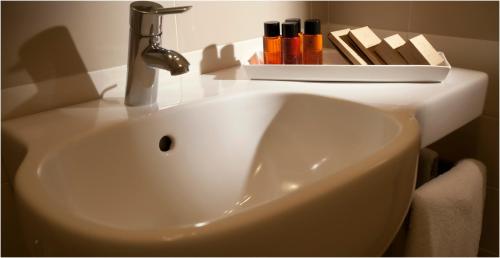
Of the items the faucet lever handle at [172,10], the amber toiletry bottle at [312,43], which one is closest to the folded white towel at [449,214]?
the amber toiletry bottle at [312,43]

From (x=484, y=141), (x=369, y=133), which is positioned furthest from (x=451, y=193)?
(x=484, y=141)

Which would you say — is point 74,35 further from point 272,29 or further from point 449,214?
point 449,214

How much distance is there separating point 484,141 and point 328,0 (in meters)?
0.47

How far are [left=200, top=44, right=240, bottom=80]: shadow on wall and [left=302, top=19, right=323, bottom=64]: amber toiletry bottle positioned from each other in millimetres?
144

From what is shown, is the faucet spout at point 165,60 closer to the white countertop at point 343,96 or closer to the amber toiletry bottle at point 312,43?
the white countertop at point 343,96

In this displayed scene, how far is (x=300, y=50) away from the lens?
36.1 inches

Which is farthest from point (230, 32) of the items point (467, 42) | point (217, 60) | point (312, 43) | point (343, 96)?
point (467, 42)

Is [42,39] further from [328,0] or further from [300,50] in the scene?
[328,0]

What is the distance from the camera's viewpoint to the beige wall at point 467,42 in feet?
3.04

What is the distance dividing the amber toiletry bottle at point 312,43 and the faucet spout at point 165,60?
31cm

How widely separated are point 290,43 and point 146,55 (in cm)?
30

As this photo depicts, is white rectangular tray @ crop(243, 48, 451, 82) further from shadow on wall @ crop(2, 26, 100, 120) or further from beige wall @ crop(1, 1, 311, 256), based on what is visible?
shadow on wall @ crop(2, 26, 100, 120)

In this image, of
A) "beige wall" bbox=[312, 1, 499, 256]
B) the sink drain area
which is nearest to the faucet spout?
the sink drain area

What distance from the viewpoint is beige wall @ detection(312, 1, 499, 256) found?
0.93 metres
